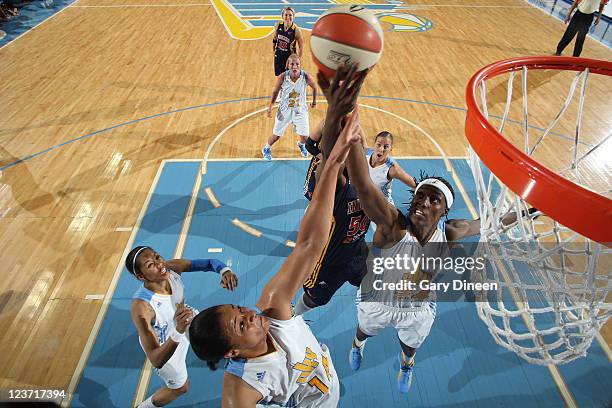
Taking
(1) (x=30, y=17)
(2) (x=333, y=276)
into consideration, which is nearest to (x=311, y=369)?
(2) (x=333, y=276)

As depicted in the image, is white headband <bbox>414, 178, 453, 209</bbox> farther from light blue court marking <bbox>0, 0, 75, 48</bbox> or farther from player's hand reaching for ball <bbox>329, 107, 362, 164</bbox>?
light blue court marking <bbox>0, 0, 75, 48</bbox>

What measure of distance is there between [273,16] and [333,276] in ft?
36.7

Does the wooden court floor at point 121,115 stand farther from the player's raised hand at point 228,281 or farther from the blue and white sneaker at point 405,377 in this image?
the blue and white sneaker at point 405,377

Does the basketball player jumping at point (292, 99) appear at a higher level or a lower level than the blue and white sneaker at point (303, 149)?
higher

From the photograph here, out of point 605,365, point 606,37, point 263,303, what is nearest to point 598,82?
point 606,37

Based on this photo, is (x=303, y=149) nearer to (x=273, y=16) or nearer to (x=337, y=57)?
(x=337, y=57)

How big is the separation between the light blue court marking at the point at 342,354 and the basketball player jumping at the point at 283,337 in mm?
1439

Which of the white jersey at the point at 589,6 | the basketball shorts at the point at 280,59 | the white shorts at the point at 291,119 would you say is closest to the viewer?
the white shorts at the point at 291,119

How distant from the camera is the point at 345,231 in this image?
328 cm

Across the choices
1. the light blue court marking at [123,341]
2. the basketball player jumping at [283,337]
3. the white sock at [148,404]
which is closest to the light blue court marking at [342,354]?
the light blue court marking at [123,341]

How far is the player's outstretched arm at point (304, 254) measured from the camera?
213 cm

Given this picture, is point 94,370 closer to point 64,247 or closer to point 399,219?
point 64,247

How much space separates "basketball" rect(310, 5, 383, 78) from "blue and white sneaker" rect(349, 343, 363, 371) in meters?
2.48

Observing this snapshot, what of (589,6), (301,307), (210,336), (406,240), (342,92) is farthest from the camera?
(589,6)
